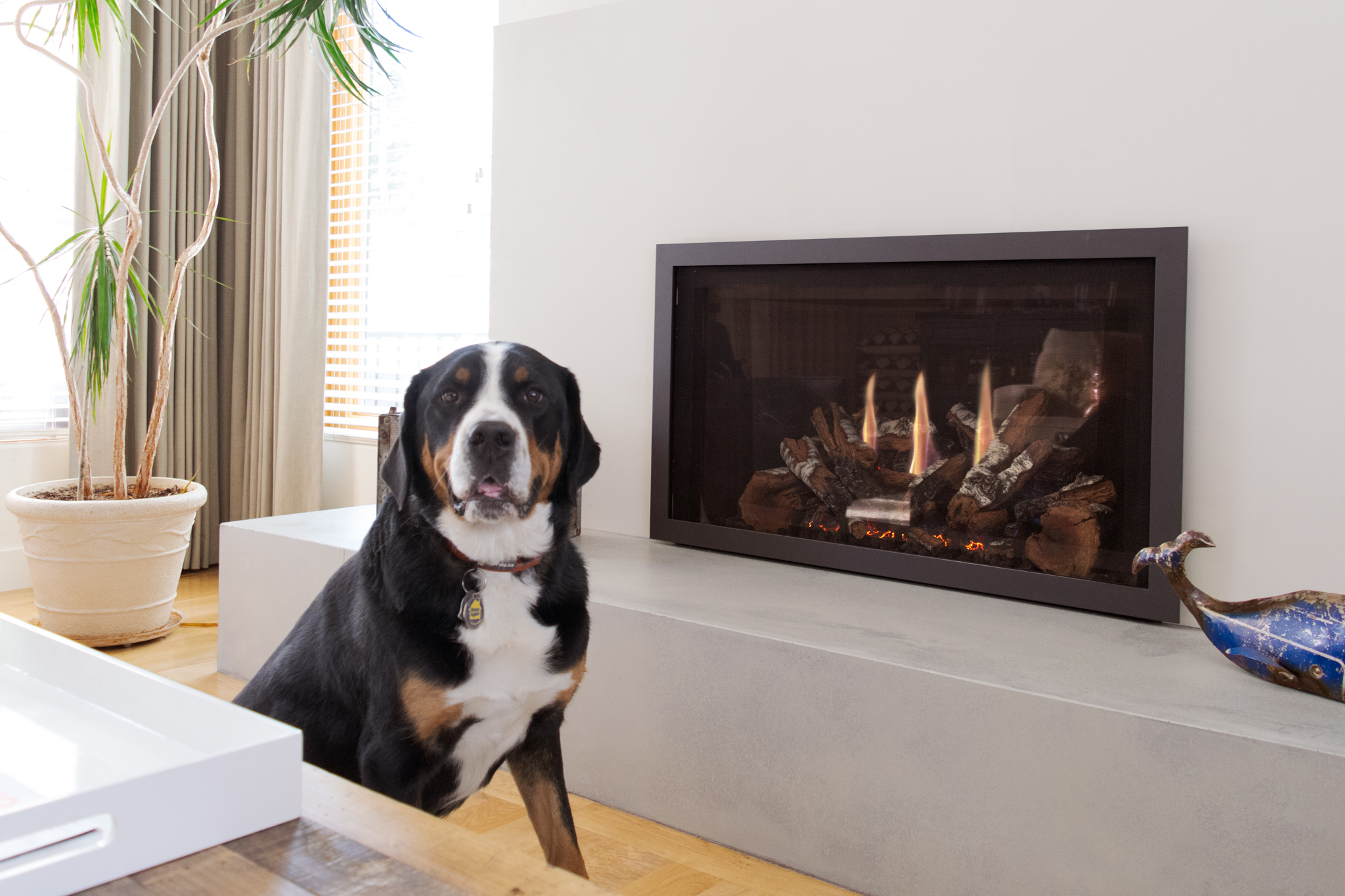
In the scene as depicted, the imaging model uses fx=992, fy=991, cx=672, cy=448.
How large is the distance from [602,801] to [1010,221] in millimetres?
1373

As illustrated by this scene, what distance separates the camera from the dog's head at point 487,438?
4.14 feet

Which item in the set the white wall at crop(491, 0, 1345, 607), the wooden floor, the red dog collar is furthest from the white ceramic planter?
the red dog collar

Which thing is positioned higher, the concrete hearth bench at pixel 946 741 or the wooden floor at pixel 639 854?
the concrete hearth bench at pixel 946 741

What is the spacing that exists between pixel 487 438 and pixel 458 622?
0.23 metres

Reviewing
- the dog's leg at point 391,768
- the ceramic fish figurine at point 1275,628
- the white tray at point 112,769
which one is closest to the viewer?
the white tray at point 112,769

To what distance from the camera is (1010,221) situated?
1.96 m

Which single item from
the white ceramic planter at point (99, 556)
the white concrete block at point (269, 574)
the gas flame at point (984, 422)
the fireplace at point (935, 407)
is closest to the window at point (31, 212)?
the white ceramic planter at point (99, 556)

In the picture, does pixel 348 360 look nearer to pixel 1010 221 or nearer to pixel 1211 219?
pixel 1010 221

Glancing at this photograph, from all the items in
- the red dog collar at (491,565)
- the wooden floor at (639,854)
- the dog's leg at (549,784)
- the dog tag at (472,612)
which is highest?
the red dog collar at (491,565)

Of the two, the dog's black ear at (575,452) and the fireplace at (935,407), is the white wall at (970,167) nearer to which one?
the fireplace at (935,407)

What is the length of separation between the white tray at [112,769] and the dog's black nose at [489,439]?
0.56m

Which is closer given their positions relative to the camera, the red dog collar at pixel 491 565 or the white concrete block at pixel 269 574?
the red dog collar at pixel 491 565

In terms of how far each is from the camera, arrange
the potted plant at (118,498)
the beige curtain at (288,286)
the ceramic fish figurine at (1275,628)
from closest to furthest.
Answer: the ceramic fish figurine at (1275,628)
the potted plant at (118,498)
the beige curtain at (288,286)

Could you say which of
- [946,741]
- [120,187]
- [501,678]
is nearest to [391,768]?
[501,678]
